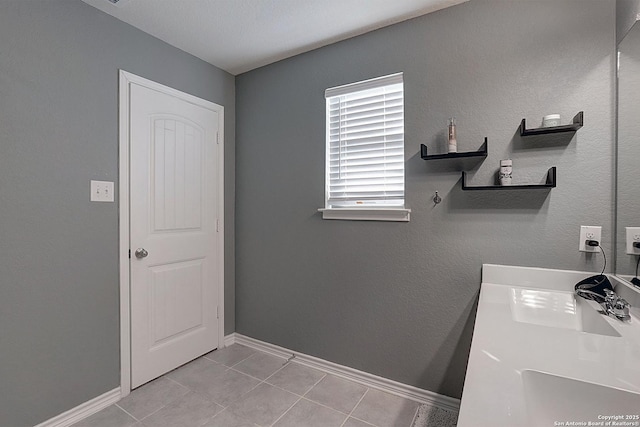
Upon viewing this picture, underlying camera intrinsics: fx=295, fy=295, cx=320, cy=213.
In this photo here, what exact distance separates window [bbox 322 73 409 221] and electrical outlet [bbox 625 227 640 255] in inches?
38.9

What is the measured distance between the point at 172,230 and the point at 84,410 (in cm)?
117

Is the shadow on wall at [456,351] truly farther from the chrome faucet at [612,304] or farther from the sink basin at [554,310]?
the chrome faucet at [612,304]

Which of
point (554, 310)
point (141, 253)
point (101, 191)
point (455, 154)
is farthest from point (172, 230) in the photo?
point (554, 310)

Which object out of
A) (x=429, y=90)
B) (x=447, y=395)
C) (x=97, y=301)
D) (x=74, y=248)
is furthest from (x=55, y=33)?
(x=447, y=395)

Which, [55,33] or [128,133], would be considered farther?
[128,133]

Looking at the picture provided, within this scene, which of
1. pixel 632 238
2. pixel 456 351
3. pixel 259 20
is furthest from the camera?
pixel 259 20

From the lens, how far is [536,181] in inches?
60.2

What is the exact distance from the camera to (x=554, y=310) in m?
1.35

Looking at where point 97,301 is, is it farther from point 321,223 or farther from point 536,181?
point 536,181

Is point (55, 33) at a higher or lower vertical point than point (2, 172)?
higher

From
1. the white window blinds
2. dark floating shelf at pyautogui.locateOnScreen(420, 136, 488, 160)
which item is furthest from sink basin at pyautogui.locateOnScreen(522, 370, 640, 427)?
the white window blinds

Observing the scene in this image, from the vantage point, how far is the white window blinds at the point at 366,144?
194 centimetres

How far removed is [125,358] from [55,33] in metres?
1.97

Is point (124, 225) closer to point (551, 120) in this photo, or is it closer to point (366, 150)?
point (366, 150)
